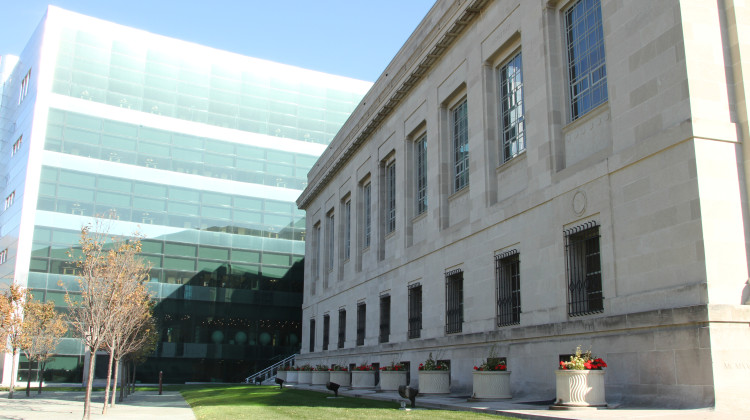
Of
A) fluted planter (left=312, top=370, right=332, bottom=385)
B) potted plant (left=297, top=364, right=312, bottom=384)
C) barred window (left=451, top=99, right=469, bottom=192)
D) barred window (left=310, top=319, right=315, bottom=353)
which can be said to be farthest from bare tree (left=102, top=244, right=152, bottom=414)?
barred window (left=310, top=319, right=315, bottom=353)

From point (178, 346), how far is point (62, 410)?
27.9 meters

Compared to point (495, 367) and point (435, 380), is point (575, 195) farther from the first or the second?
point (435, 380)

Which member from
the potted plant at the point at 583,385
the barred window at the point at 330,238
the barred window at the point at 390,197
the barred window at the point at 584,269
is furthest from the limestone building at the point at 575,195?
the barred window at the point at 330,238

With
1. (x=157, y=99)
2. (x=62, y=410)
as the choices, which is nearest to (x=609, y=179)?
(x=62, y=410)

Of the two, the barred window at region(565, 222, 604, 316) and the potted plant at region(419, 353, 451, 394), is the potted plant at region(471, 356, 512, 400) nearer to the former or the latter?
the barred window at region(565, 222, 604, 316)

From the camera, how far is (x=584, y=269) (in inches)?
→ 683

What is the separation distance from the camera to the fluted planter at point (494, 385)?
58.9ft

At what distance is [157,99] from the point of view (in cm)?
5369

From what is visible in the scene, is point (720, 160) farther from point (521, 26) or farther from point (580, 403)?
point (521, 26)

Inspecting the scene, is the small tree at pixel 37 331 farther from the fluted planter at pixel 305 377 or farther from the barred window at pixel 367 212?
the barred window at pixel 367 212

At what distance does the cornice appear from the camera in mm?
24734

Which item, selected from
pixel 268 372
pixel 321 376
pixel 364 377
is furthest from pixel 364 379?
pixel 268 372

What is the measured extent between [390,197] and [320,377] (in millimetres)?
10207

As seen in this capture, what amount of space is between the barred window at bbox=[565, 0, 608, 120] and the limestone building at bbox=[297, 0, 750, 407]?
2.1 inches
